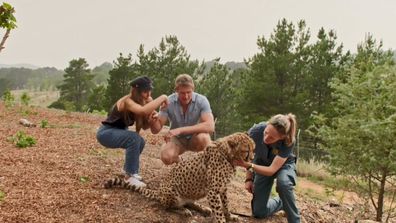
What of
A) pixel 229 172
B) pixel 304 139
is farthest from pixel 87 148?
pixel 304 139

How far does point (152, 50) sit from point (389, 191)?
25541 mm

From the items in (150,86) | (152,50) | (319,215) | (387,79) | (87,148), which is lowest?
(319,215)

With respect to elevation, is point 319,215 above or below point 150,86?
below

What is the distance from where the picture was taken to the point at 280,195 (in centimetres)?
492

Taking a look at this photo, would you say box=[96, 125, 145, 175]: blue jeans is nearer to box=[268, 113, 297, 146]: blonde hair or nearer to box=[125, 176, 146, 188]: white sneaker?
box=[125, 176, 146, 188]: white sneaker

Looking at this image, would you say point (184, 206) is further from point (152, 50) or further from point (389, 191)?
point (152, 50)

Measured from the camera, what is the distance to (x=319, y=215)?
6.25 m

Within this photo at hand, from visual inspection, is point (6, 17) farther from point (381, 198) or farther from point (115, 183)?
point (381, 198)

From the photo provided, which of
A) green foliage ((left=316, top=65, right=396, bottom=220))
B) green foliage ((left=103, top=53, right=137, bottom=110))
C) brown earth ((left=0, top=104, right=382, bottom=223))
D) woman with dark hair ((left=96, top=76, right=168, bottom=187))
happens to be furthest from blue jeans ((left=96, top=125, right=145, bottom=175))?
green foliage ((left=103, top=53, right=137, bottom=110))

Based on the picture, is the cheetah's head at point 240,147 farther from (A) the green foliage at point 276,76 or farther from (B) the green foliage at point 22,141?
(A) the green foliage at point 276,76

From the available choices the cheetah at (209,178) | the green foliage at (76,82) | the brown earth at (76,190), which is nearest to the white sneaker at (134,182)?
the brown earth at (76,190)

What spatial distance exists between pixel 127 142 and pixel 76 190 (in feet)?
2.60

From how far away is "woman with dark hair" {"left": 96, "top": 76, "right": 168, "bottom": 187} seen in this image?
5.05 m

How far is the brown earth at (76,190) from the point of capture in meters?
4.54
